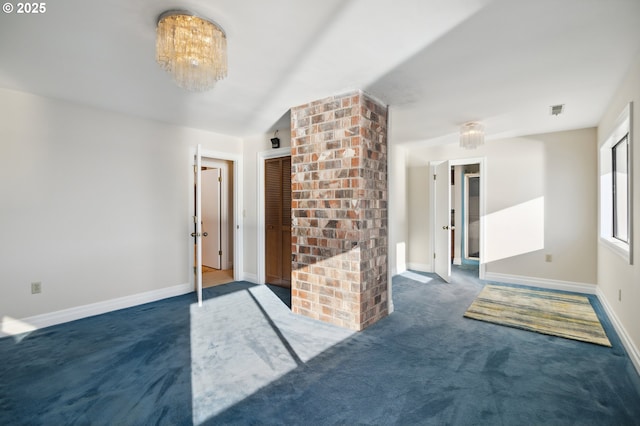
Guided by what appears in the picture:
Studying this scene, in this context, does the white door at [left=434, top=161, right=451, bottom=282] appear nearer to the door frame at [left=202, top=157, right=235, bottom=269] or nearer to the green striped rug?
the green striped rug

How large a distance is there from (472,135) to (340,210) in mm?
2255

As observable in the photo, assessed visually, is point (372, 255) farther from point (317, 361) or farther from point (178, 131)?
point (178, 131)

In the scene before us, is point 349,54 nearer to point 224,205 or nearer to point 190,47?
point 190,47

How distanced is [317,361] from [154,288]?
268cm

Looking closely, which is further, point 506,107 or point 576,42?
point 506,107

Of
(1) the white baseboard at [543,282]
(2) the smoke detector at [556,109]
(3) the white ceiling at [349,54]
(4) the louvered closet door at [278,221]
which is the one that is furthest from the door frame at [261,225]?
(2) the smoke detector at [556,109]

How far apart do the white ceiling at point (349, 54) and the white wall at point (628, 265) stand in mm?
142

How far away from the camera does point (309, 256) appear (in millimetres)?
3348

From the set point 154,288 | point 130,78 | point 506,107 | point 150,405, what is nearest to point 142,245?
point 154,288

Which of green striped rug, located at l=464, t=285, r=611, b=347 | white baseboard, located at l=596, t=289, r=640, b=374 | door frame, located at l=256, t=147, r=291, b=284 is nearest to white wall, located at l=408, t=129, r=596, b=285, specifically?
green striped rug, located at l=464, t=285, r=611, b=347

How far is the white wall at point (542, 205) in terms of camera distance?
14.3 ft

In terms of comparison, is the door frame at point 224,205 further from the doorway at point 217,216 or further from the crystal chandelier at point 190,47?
the crystal chandelier at point 190,47

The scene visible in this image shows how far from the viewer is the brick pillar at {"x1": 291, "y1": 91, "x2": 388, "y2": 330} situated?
3.00 m

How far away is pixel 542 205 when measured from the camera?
183 inches
